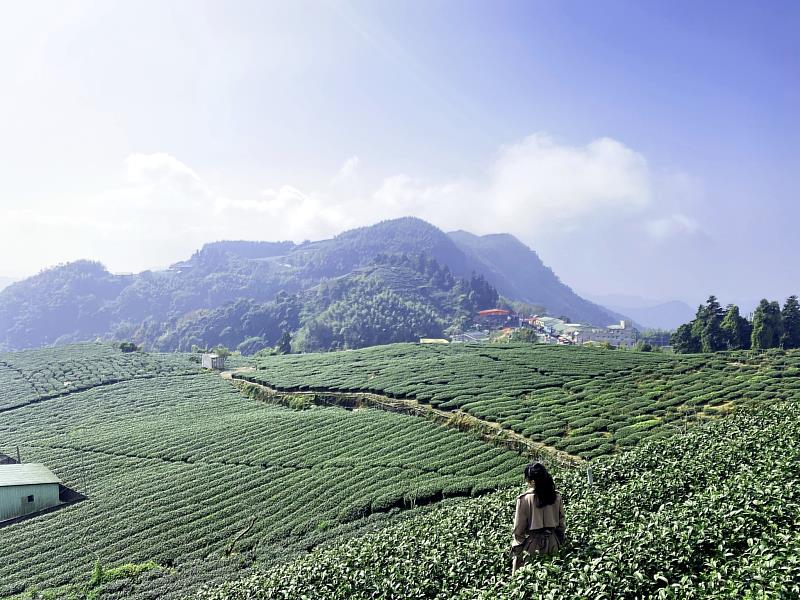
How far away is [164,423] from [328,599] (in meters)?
39.9

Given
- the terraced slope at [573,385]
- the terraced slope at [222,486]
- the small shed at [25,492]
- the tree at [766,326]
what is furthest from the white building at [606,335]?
the small shed at [25,492]

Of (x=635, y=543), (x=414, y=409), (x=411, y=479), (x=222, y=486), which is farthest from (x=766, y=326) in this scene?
(x=635, y=543)

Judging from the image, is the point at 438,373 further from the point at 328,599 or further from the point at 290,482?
the point at 328,599

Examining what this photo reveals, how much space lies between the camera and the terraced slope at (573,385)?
30.9 m

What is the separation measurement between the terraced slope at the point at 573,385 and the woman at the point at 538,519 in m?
19.6

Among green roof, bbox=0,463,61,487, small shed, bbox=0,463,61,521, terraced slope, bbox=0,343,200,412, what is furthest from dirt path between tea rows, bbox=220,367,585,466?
small shed, bbox=0,463,61,521

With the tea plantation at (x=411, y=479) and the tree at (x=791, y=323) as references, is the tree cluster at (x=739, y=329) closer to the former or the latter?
the tree at (x=791, y=323)

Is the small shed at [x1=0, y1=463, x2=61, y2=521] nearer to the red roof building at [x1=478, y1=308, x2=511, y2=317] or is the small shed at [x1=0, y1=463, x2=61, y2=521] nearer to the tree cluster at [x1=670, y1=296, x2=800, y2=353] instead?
the tree cluster at [x1=670, y1=296, x2=800, y2=353]

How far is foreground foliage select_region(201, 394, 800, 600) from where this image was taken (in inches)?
268

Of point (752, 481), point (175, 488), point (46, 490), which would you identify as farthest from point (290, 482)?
point (752, 481)

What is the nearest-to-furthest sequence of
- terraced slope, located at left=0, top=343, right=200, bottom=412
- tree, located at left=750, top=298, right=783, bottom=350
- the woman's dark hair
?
the woman's dark hair < tree, located at left=750, top=298, right=783, bottom=350 < terraced slope, located at left=0, top=343, right=200, bottom=412

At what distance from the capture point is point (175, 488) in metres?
29.9

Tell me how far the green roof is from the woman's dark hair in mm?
32413

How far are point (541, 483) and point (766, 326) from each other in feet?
210
